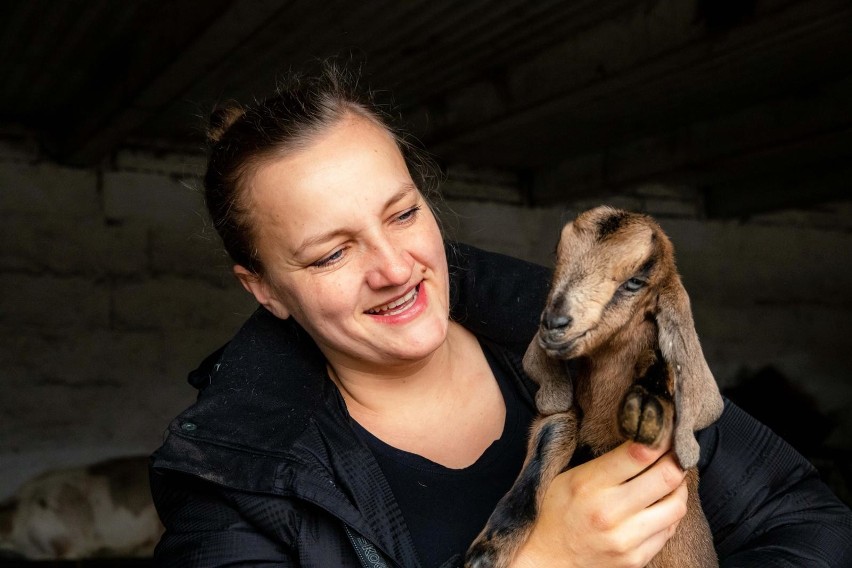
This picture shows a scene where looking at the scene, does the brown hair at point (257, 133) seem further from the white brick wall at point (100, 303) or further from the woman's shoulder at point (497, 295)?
the white brick wall at point (100, 303)

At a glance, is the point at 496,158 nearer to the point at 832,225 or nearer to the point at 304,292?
the point at 832,225

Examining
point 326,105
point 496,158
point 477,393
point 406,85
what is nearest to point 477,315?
point 477,393

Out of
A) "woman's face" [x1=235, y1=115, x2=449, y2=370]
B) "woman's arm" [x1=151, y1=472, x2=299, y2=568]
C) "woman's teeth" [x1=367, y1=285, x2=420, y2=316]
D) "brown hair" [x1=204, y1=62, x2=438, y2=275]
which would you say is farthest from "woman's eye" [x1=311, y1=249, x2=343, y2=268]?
"woman's arm" [x1=151, y1=472, x2=299, y2=568]

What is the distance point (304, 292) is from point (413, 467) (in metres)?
0.40

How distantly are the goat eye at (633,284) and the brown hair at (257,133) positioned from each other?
2.19ft

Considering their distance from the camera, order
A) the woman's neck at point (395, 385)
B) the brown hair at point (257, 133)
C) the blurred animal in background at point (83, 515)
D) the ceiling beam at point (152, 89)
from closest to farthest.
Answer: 1. the brown hair at point (257, 133)
2. the woman's neck at point (395, 385)
3. the ceiling beam at point (152, 89)
4. the blurred animal in background at point (83, 515)

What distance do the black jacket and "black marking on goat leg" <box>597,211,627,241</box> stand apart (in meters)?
0.46

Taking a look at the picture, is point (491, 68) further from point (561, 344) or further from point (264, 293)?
point (561, 344)

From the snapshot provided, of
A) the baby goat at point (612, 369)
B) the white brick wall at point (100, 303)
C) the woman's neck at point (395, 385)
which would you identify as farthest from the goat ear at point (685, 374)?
the white brick wall at point (100, 303)

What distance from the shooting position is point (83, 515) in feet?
18.5

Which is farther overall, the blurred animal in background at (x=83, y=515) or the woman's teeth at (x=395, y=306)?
the blurred animal in background at (x=83, y=515)

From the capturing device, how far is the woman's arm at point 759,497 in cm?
176

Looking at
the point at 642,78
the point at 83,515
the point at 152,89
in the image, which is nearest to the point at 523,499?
the point at 642,78

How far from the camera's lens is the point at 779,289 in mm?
8156
